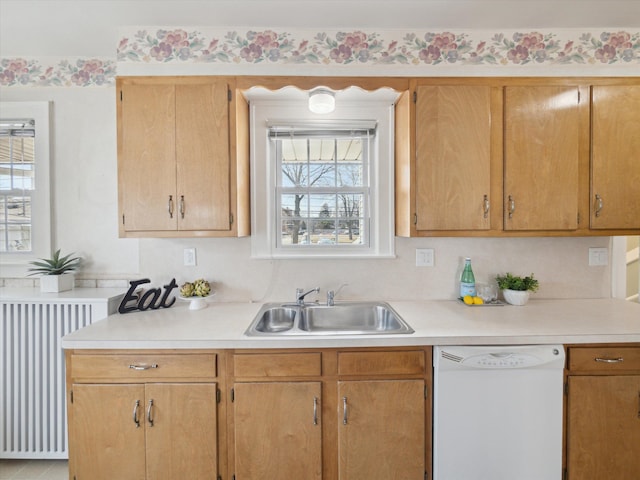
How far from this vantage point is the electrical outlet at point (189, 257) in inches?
83.2

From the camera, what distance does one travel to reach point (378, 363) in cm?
149

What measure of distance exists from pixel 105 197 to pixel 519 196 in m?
2.69

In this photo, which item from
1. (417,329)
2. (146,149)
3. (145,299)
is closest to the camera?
(417,329)

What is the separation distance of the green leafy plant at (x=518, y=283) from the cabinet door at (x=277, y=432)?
1.42 meters

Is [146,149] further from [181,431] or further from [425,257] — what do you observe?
[425,257]

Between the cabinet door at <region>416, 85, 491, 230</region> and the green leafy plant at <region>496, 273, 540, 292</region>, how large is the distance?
1.82ft

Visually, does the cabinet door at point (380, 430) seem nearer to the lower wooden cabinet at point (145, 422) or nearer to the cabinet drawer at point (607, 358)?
the lower wooden cabinet at point (145, 422)

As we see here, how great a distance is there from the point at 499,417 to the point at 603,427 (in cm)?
51

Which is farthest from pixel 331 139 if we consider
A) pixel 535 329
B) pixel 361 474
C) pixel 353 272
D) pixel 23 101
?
pixel 23 101

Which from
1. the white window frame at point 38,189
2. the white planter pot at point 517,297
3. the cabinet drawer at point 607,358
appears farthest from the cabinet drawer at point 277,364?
the white window frame at point 38,189

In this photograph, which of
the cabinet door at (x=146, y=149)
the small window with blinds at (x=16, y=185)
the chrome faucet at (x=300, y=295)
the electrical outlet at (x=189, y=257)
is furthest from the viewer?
the small window with blinds at (x=16, y=185)

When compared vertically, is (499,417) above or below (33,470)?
above

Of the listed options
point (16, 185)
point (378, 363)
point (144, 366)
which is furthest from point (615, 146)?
point (16, 185)

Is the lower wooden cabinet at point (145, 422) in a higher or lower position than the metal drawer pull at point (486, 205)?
lower
